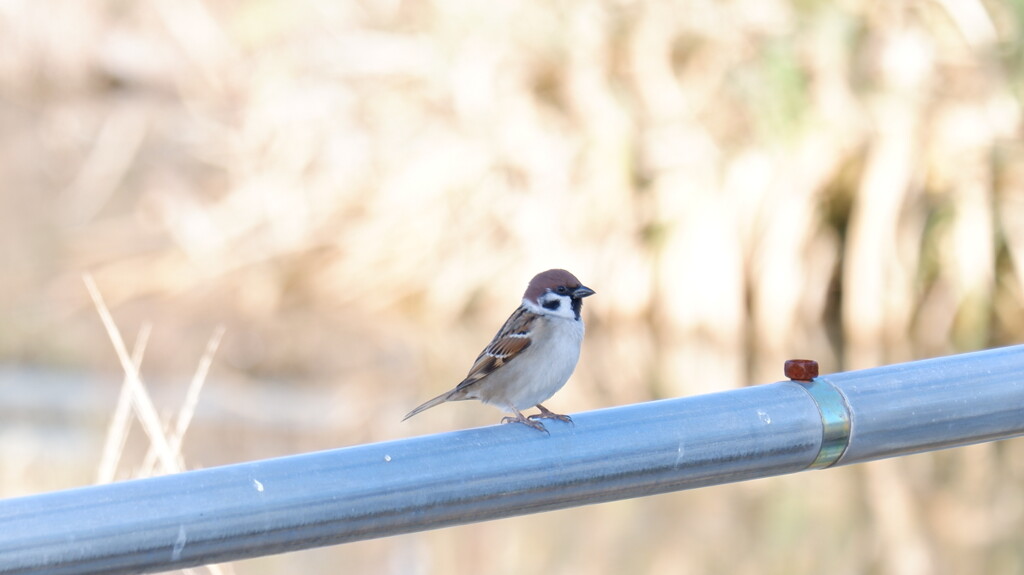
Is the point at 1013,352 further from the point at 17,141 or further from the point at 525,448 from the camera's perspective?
the point at 17,141

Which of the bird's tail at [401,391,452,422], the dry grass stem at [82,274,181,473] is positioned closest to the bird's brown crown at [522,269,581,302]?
the bird's tail at [401,391,452,422]

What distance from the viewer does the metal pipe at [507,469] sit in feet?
4.02

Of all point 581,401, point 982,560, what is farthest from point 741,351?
point 982,560

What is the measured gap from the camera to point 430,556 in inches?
246

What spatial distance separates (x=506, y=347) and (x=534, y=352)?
9 centimetres

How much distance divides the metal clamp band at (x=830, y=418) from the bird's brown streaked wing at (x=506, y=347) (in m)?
1.28

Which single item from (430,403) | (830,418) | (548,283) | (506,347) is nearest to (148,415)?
(430,403)

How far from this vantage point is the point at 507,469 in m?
1.41

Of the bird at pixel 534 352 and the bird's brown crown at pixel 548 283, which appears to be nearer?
the bird at pixel 534 352

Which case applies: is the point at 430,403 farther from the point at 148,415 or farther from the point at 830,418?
the point at 830,418

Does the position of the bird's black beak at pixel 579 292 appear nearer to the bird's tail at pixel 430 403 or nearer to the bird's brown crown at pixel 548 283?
the bird's brown crown at pixel 548 283

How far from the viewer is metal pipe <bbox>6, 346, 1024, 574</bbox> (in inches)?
48.2

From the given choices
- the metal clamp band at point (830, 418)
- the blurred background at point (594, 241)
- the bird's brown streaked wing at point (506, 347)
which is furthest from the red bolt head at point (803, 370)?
the blurred background at point (594, 241)

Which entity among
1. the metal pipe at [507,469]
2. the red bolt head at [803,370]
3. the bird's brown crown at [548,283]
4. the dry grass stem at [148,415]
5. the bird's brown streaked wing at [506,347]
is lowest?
the metal pipe at [507,469]
